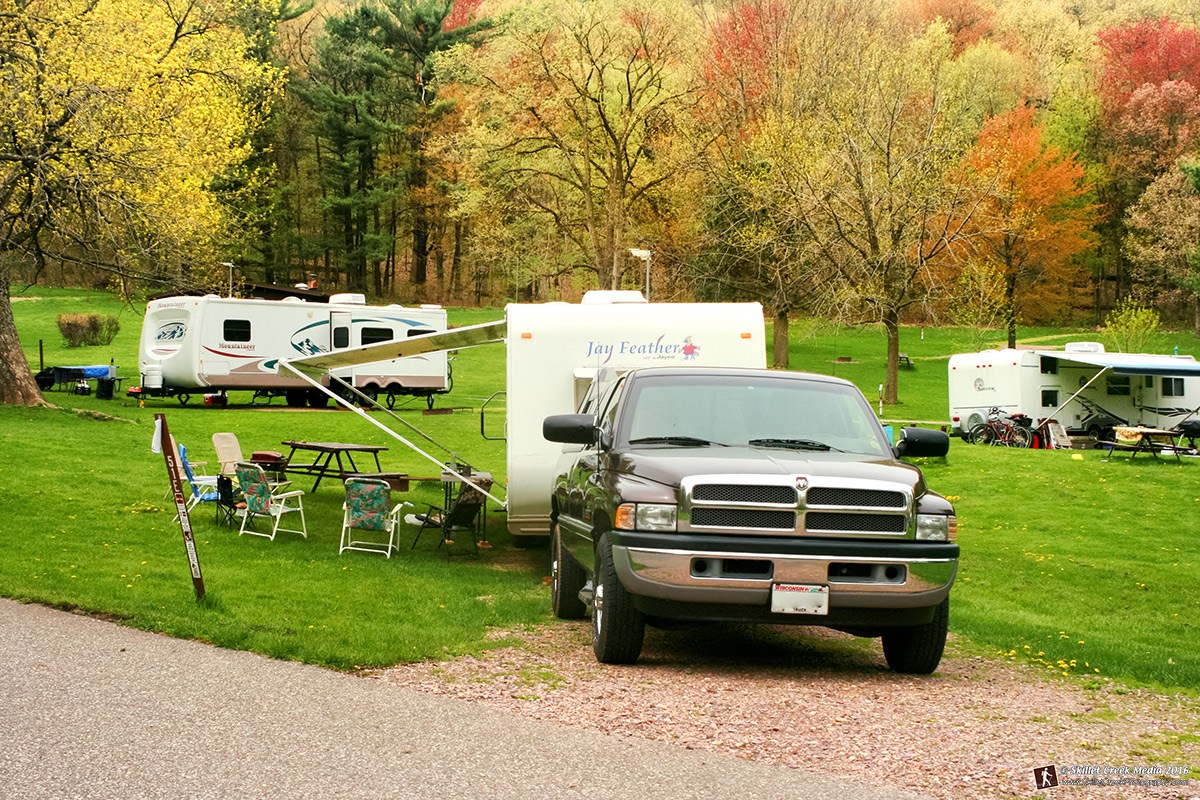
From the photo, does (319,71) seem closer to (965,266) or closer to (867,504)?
(965,266)

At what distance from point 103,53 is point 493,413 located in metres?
14.7

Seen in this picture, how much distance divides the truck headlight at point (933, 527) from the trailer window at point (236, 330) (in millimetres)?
29530

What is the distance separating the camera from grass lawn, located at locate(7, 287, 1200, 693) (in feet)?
29.7

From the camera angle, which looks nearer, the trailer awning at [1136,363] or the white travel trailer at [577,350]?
the white travel trailer at [577,350]

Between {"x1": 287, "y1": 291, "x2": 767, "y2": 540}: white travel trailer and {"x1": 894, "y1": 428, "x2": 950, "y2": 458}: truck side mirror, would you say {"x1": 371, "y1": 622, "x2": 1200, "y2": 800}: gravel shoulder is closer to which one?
{"x1": 894, "y1": 428, "x2": 950, "y2": 458}: truck side mirror

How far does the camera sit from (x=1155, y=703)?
24.7 ft

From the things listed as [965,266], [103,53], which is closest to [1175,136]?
[965,266]

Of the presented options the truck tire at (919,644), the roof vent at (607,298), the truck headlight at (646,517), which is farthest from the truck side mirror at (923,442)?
the roof vent at (607,298)

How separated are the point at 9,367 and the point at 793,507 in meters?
23.9

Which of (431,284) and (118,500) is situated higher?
(431,284)

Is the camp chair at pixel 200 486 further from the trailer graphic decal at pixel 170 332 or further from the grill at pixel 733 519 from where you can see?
the trailer graphic decal at pixel 170 332

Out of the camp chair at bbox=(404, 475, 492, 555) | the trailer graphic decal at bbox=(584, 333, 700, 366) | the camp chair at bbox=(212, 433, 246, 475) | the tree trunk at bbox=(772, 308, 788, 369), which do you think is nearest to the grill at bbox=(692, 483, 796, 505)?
the trailer graphic decal at bbox=(584, 333, 700, 366)

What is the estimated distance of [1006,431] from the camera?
31.4 meters

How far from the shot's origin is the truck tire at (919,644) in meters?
7.83
